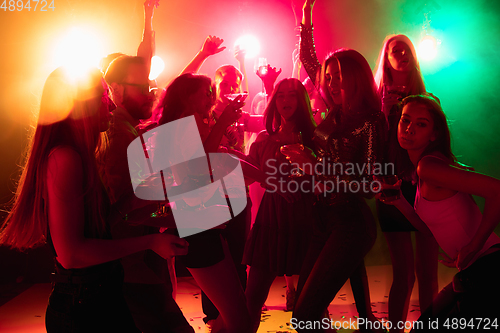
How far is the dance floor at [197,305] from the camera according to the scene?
3102 mm

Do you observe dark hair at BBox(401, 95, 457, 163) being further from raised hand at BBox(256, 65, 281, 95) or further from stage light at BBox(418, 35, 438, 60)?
stage light at BBox(418, 35, 438, 60)

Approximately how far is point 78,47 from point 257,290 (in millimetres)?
3961

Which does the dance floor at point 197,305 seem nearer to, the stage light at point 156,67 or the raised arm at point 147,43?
the raised arm at point 147,43

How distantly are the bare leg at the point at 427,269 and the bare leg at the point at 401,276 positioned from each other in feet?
0.23

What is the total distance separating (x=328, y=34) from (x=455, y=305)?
4500 mm

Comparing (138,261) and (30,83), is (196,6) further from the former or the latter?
(138,261)

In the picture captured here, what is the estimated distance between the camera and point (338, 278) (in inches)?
73.7

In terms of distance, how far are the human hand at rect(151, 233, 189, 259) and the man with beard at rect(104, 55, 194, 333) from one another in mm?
302

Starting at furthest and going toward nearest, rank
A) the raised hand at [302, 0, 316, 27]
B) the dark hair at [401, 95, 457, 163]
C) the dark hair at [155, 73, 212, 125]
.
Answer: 1. the raised hand at [302, 0, 316, 27]
2. the dark hair at [155, 73, 212, 125]
3. the dark hair at [401, 95, 457, 163]

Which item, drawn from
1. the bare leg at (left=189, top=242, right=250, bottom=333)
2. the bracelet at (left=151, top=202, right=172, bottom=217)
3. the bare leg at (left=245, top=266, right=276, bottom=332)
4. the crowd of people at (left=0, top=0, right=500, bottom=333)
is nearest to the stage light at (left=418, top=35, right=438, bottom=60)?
the crowd of people at (left=0, top=0, right=500, bottom=333)

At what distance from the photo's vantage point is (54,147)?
4.07ft

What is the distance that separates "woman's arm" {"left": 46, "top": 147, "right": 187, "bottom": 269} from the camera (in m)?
1.18

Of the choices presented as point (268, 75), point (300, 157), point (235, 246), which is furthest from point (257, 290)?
point (268, 75)

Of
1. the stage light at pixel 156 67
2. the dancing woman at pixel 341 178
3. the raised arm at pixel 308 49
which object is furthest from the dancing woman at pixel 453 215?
the stage light at pixel 156 67
